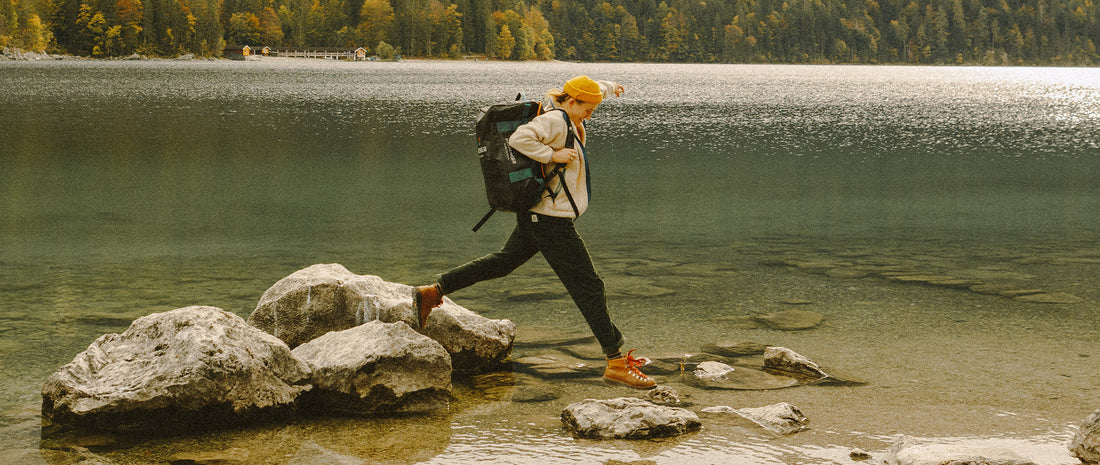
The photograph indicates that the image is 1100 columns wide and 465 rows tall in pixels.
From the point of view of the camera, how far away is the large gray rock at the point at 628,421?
5.41m

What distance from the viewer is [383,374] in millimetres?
5930

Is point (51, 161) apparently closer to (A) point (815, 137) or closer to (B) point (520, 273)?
(B) point (520, 273)

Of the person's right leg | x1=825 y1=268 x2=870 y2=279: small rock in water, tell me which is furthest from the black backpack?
x1=825 y1=268 x2=870 y2=279: small rock in water

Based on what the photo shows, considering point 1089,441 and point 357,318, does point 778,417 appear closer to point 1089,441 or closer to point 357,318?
point 1089,441

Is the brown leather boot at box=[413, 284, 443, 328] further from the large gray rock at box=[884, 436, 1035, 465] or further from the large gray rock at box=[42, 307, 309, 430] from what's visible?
the large gray rock at box=[884, 436, 1035, 465]

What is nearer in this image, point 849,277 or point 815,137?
point 849,277

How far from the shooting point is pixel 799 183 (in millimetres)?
21234

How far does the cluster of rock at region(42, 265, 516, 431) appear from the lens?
5.48m

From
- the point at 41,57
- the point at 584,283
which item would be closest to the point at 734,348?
the point at 584,283

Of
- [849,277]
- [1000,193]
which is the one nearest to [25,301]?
[849,277]

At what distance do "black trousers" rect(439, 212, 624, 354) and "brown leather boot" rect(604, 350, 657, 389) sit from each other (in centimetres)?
9

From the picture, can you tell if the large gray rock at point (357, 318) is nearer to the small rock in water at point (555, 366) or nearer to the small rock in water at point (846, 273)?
the small rock in water at point (555, 366)

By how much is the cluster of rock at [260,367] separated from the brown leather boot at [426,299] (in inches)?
6.1

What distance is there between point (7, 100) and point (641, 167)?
38.7m
